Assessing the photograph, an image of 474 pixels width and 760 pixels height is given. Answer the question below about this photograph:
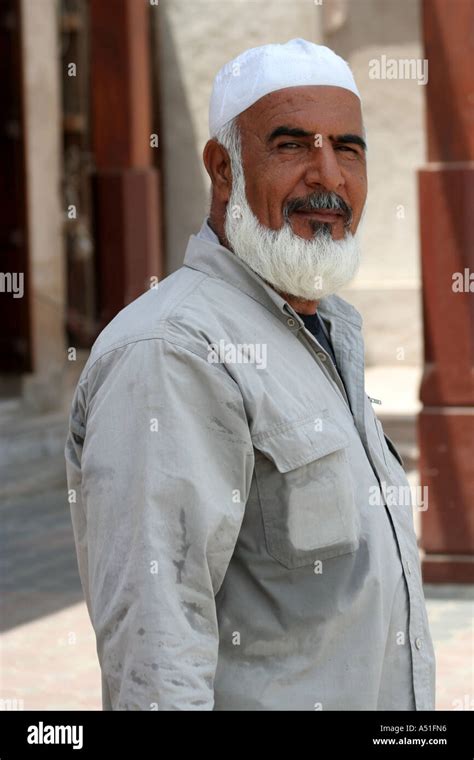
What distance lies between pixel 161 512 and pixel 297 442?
261mm

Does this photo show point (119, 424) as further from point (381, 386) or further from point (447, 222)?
point (381, 386)

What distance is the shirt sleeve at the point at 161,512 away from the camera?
6.47ft

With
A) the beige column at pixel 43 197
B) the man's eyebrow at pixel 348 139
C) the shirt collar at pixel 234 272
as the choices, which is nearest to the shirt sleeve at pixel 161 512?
the shirt collar at pixel 234 272

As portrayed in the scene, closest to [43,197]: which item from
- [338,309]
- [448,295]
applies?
[448,295]

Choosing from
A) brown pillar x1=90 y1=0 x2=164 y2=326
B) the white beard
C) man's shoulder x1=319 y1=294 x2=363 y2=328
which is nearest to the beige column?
brown pillar x1=90 y1=0 x2=164 y2=326

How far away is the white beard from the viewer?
7.61 feet

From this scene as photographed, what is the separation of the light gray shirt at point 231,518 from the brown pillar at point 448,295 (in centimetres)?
454

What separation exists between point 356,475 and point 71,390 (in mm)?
9116

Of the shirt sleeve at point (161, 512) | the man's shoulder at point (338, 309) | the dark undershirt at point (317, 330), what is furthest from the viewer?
the man's shoulder at point (338, 309)

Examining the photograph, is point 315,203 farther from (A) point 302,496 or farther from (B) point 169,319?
(A) point 302,496

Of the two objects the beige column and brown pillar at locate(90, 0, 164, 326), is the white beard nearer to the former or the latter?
brown pillar at locate(90, 0, 164, 326)

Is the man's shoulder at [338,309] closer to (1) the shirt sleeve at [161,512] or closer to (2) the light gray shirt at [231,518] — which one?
(2) the light gray shirt at [231,518]

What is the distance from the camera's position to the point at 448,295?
268 inches

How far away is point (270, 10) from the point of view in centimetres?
1340
